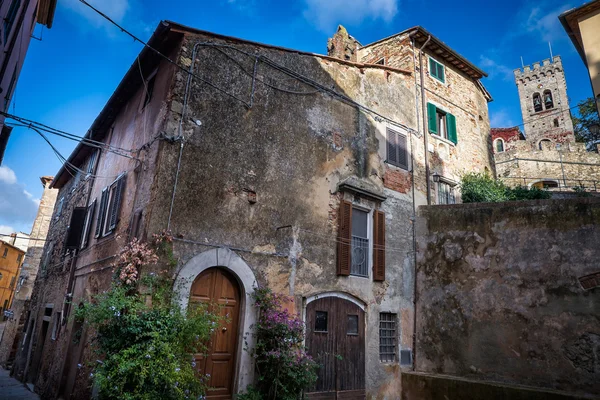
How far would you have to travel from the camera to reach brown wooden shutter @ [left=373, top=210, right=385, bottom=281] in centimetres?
942

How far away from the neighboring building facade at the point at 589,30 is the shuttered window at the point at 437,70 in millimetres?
4108

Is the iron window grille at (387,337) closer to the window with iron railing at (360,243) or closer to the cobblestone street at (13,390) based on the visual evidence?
the window with iron railing at (360,243)

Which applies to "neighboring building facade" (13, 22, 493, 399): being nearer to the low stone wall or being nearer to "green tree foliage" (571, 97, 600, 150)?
the low stone wall

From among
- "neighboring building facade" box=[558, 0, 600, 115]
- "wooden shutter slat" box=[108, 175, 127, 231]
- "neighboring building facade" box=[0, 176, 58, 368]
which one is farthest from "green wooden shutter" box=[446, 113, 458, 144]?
"neighboring building facade" box=[0, 176, 58, 368]

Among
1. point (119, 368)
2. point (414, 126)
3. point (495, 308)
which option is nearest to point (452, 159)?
point (414, 126)

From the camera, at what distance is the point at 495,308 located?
8.70 m

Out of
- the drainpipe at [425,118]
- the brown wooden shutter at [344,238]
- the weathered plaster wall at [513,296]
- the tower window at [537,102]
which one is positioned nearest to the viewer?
the weathered plaster wall at [513,296]

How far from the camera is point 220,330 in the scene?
22.6 ft

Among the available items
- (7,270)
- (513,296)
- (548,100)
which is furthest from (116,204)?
(548,100)

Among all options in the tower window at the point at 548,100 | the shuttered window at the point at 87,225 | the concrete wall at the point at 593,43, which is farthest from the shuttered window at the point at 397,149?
the tower window at the point at 548,100

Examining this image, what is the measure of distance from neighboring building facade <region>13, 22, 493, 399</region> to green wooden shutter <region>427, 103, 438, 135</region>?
1.16ft

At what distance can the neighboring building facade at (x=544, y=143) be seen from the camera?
82.0ft

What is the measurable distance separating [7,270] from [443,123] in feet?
144

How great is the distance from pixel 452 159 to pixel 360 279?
593cm
